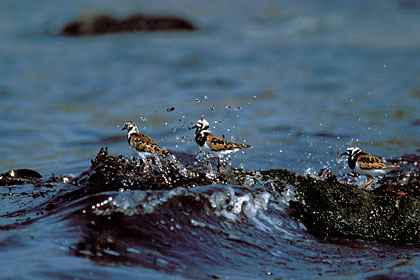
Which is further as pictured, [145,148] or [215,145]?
[215,145]

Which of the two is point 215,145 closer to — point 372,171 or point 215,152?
point 215,152

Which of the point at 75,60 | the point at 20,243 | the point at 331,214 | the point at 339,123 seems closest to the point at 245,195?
the point at 331,214

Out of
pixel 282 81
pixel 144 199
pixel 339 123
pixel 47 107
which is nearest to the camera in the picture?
pixel 144 199

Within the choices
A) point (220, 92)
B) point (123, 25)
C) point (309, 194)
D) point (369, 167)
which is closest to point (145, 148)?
point (309, 194)

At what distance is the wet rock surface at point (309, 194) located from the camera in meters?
6.55

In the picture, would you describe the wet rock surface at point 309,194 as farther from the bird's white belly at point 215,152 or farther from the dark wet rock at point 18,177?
the dark wet rock at point 18,177

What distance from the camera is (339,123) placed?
12078 mm

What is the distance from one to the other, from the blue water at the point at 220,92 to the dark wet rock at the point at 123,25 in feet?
1.66

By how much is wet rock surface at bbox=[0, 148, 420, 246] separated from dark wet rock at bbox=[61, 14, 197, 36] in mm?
15065

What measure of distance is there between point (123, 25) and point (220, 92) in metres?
8.09

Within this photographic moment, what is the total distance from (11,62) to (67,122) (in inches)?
237

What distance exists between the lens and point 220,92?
15.4m

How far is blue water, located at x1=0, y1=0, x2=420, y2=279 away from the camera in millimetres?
5848

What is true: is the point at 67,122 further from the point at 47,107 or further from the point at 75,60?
the point at 75,60
